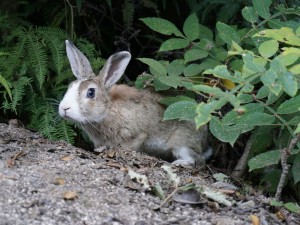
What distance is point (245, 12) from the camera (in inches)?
231

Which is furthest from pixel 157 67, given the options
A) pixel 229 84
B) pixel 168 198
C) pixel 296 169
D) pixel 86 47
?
pixel 168 198

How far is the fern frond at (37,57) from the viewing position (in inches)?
264

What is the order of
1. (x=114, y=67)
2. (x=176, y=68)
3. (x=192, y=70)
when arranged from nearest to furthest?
(x=192, y=70) < (x=176, y=68) < (x=114, y=67)

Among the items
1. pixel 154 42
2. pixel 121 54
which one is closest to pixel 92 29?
pixel 154 42

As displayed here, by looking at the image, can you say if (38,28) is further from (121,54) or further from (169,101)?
(169,101)

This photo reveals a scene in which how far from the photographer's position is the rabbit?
263 inches

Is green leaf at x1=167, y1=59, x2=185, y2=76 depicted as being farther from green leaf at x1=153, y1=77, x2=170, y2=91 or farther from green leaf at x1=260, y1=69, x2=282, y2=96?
green leaf at x1=260, y1=69, x2=282, y2=96

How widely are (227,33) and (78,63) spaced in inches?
68.9

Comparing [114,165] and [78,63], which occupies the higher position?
[78,63]

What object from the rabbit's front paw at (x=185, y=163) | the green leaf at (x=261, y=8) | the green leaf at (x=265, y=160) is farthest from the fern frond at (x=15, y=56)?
the green leaf at (x=265, y=160)

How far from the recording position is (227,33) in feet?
19.0

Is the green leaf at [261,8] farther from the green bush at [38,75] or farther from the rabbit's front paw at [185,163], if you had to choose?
the green bush at [38,75]

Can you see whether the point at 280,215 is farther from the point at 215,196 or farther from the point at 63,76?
the point at 63,76

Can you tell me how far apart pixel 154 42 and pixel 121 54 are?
179cm
